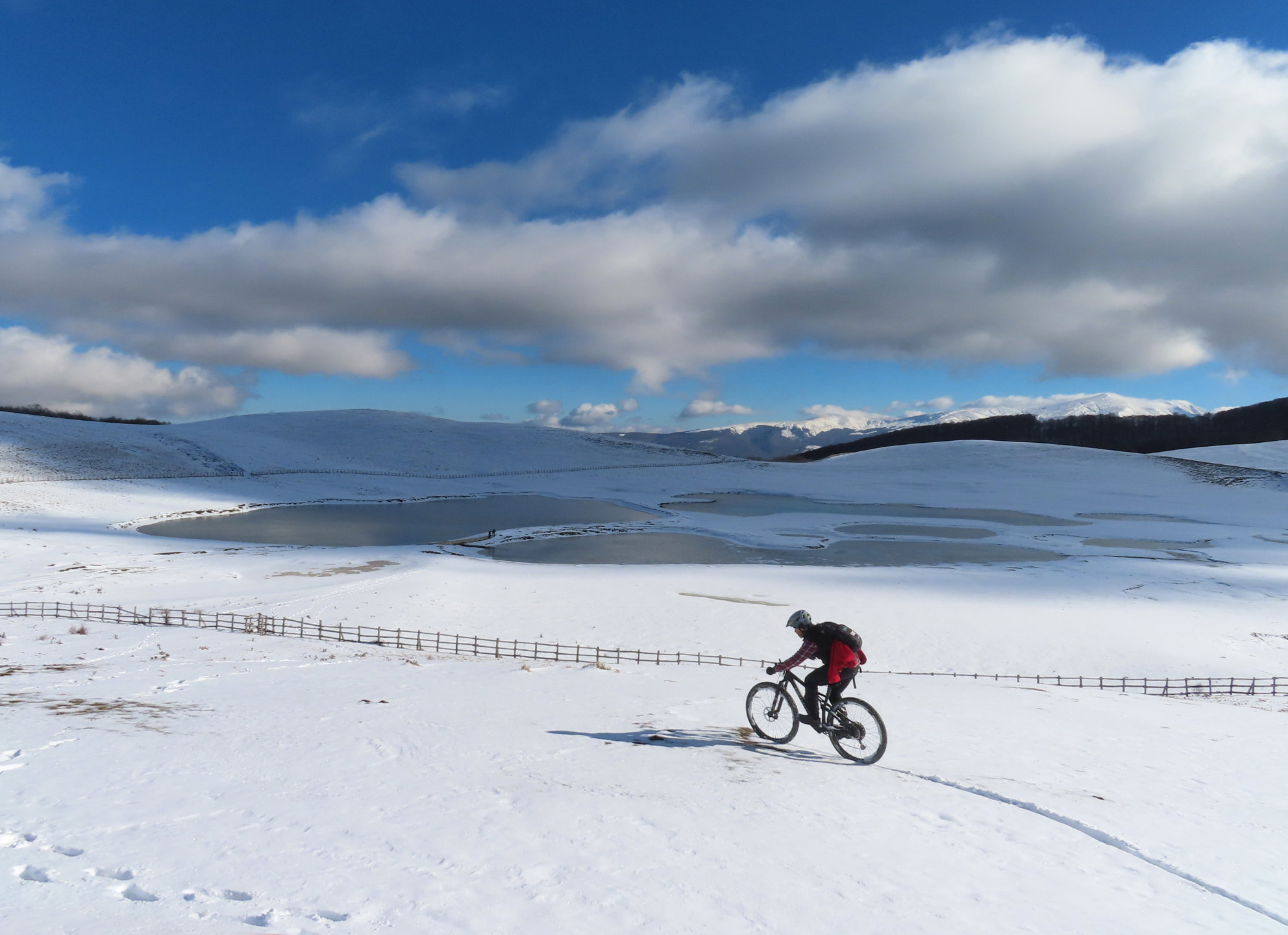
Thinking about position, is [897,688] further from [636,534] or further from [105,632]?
[636,534]

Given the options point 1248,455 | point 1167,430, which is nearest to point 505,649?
point 1248,455

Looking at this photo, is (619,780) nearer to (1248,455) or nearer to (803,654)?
(803,654)

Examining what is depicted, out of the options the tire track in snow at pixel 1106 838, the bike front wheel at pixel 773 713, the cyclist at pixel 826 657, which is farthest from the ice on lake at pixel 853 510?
the tire track in snow at pixel 1106 838

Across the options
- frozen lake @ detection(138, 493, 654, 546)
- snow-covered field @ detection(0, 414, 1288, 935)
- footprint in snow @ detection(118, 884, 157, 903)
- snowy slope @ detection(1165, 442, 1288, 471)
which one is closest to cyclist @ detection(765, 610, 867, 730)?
snow-covered field @ detection(0, 414, 1288, 935)

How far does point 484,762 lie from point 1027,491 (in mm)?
91762

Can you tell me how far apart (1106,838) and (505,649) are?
19.0 m

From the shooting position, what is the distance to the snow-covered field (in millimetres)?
6074

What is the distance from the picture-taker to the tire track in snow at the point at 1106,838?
22.2ft

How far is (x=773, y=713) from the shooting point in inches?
454

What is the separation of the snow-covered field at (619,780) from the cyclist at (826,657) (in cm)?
111

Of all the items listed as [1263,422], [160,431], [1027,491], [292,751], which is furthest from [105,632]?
[1263,422]

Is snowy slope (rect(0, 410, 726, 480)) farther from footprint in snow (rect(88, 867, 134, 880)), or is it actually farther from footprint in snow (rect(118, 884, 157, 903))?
footprint in snow (rect(118, 884, 157, 903))

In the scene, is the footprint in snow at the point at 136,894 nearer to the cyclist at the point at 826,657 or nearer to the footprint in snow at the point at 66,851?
the footprint in snow at the point at 66,851

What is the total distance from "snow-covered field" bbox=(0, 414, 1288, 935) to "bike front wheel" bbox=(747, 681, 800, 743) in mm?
268
